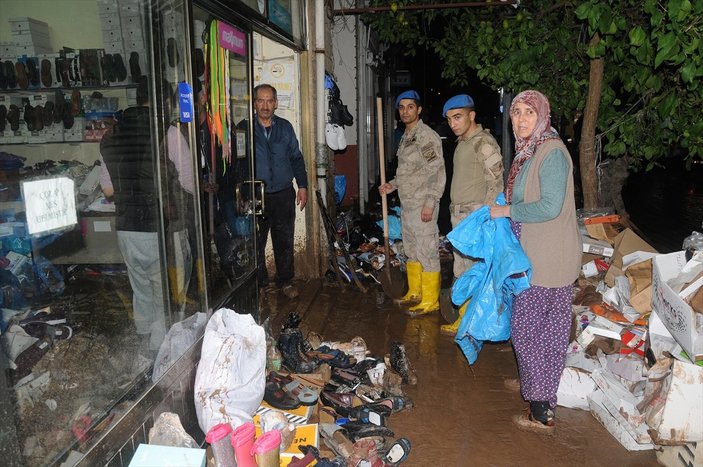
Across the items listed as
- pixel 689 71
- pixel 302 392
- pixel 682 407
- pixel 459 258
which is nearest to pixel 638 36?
pixel 689 71

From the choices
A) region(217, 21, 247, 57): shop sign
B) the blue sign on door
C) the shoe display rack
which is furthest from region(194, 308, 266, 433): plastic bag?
region(217, 21, 247, 57): shop sign

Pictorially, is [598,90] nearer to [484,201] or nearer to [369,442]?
[484,201]

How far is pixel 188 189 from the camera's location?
10.1 feet

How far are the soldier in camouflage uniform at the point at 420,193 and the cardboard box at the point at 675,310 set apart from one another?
2.10 metres

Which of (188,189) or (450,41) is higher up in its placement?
(450,41)

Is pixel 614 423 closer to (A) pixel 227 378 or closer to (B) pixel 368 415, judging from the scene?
(B) pixel 368 415

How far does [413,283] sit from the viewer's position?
5727mm

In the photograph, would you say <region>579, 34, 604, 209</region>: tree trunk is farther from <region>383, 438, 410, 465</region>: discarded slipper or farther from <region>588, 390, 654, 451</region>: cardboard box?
<region>383, 438, 410, 465</region>: discarded slipper

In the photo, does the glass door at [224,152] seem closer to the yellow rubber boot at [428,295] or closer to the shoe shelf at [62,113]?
the shoe shelf at [62,113]

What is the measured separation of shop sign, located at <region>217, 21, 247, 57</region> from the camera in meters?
3.44

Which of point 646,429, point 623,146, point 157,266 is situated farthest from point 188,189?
point 623,146

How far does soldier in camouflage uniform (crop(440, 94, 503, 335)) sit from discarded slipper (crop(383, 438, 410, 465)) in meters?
1.99

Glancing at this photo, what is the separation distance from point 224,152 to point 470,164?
2.29 meters

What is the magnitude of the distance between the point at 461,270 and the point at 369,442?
238 cm
